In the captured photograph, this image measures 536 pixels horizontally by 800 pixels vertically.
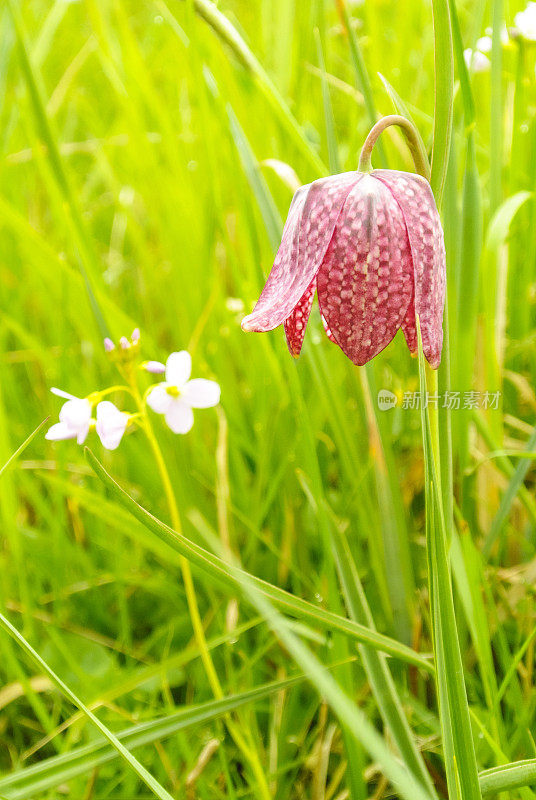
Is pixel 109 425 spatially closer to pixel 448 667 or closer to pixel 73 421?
pixel 73 421

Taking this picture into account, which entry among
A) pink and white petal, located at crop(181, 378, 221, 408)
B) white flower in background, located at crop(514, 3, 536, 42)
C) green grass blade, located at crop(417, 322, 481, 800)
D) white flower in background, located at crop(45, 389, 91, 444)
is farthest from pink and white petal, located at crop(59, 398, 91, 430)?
white flower in background, located at crop(514, 3, 536, 42)

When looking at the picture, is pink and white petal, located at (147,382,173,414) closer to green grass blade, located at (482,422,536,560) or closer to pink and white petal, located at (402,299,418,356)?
pink and white petal, located at (402,299,418,356)

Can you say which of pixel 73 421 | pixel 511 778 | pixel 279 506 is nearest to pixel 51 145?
pixel 73 421

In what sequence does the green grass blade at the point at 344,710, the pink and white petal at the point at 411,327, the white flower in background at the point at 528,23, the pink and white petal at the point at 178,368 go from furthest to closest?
the white flower in background at the point at 528,23 < the pink and white petal at the point at 178,368 < the pink and white petal at the point at 411,327 < the green grass blade at the point at 344,710

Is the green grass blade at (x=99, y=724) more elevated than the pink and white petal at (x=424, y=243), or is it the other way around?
the pink and white petal at (x=424, y=243)

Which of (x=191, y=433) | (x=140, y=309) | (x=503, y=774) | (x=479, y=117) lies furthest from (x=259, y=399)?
(x=479, y=117)

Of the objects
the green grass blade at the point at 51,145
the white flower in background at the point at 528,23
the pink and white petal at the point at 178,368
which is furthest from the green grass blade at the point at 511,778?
the white flower in background at the point at 528,23

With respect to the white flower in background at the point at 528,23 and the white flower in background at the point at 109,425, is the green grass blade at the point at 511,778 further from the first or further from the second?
the white flower in background at the point at 528,23
